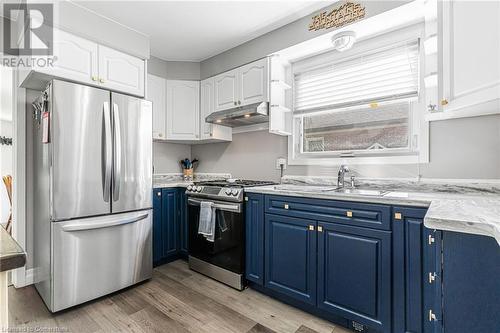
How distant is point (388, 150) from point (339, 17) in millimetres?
1247

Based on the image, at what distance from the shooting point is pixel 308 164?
2.68m

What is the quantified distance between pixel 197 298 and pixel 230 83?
7.65 feet

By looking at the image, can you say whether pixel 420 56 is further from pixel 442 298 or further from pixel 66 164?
pixel 66 164

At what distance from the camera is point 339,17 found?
2156 mm

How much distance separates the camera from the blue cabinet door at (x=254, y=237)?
2.28 m

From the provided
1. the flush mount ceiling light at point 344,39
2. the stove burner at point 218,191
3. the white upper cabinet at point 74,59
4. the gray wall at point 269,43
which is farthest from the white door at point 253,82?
the white upper cabinet at point 74,59

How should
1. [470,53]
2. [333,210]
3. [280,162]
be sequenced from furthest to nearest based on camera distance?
[280,162] → [333,210] → [470,53]

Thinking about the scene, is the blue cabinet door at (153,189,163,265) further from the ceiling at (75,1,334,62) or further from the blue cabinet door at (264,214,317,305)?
the ceiling at (75,1,334,62)

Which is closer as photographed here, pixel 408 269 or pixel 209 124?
pixel 408 269

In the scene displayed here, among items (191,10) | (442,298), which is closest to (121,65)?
(191,10)

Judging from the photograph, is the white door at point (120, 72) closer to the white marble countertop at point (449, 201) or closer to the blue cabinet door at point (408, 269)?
the white marble countertop at point (449, 201)

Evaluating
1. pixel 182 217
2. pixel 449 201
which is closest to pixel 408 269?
pixel 449 201

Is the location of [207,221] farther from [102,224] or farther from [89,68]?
[89,68]

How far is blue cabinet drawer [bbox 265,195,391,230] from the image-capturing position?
1638 mm
